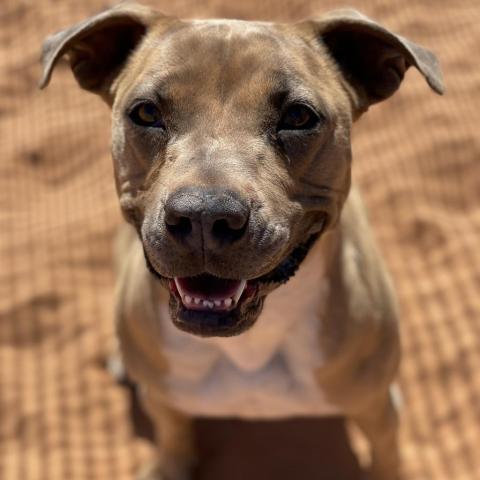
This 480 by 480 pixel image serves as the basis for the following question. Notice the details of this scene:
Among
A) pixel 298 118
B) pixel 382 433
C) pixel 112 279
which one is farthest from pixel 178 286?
pixel 112 279

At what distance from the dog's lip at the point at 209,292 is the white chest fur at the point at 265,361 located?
328mm

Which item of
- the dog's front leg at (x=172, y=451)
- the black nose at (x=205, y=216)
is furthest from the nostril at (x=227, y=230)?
the dog's front leg at (x=172, y=451)

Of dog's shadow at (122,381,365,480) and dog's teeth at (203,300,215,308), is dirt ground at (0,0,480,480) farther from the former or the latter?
dog's teeth at (203,300,215,308)

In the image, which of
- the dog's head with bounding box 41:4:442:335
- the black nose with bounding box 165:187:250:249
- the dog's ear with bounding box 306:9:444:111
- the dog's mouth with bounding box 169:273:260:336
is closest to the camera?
the black nose with bounding box 165:187:250:249

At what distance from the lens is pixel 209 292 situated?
7.72 feet

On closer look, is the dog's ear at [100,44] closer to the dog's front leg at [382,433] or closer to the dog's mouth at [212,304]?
the dog's mouth at [212,304]

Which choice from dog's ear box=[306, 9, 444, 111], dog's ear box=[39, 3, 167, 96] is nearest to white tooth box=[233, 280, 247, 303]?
dog's ear box=[306, 9, 444, 111]

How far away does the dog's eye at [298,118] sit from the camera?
2.37 metres

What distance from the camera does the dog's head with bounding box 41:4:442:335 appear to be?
2172 mm

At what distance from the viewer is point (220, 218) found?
2.07 m

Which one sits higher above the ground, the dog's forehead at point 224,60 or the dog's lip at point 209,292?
the dog's forehead at point 224,60

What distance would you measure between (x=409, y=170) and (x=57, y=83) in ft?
7.94

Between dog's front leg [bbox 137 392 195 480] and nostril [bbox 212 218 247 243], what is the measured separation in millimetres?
1428

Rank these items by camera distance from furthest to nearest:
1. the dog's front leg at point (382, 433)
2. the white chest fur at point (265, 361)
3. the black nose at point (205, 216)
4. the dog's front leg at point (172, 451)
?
the dog's front leg at point (172, 451), the dog's front leg at point (382, 433), the white chest fur at point (265, 361), the black nose at point (205, 216)
